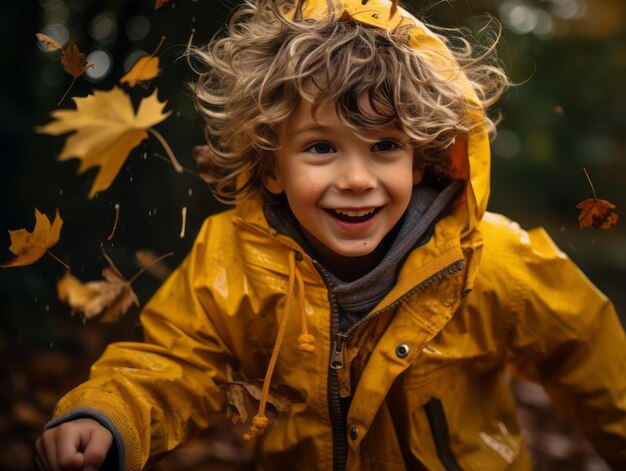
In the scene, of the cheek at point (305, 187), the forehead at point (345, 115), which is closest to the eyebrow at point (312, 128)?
the forehead at point (345, 115)

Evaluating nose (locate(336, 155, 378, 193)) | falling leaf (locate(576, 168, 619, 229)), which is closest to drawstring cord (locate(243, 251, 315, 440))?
nose (locate(336, 155, 378, 193))

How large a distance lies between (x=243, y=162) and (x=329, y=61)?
1.38 feet

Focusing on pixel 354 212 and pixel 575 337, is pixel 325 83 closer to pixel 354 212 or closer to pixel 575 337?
pixel 354 212

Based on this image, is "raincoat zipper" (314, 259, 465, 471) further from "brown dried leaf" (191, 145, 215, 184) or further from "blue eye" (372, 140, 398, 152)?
"brown dried leaf" (191, 145, 215, 184)

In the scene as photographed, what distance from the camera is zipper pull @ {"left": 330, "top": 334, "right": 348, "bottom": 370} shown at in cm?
184

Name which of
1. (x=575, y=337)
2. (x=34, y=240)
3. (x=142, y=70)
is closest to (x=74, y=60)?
(x=142, y=70)

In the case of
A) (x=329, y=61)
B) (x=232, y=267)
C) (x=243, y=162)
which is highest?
(x=329, y=61)

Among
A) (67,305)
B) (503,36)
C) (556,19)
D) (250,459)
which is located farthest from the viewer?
(556,19)

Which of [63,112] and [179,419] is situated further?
[63,112]

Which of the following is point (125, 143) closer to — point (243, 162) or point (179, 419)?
point (243, 162)

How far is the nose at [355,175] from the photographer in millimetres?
1723

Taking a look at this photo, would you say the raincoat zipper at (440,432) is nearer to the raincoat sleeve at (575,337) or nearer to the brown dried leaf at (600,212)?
the raincoat sleeve at (575,337)

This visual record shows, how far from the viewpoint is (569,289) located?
6.49ft

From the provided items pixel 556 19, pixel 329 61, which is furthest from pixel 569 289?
pixel 556 19
